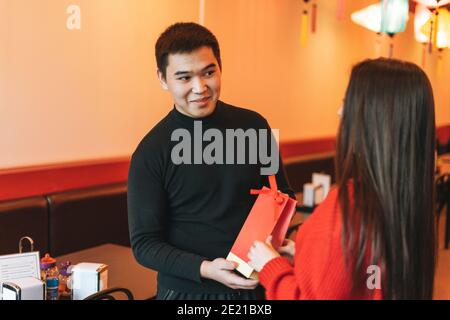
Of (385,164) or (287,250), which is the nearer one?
(385,164)

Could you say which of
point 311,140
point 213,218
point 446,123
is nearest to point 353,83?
point 213,218

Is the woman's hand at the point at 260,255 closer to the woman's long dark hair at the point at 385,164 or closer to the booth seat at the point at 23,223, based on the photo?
the woman's long dark hair at the point at 385,164

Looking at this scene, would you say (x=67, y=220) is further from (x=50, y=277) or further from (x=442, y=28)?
(x=442, y=28)

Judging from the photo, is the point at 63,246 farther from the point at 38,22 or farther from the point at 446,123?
the point at 446,123

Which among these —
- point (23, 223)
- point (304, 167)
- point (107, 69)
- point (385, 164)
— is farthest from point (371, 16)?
point (385, 164)

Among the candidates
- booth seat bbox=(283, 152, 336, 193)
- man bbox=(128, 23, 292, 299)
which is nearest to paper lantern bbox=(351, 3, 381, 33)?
booth seat bbox=(283, 152, 336, 193)

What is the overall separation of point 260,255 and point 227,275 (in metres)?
0.14

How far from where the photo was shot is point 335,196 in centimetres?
110

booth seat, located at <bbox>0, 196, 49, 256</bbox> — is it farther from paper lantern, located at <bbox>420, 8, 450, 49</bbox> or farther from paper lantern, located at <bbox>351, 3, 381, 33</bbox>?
paper lantern, located at <bbox>420, 8, 450, 49</bbox>

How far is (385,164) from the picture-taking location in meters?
1.06

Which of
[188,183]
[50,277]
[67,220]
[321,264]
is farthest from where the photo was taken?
[67,220]

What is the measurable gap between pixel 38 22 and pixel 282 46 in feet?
8.33

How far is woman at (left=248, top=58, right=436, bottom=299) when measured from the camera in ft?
3.44

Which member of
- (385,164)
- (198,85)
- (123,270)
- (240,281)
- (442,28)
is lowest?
(123,270)
